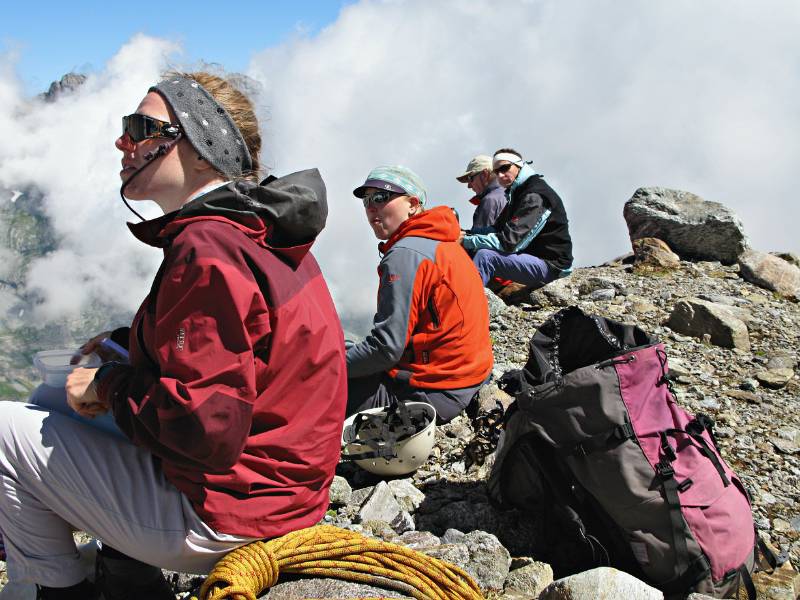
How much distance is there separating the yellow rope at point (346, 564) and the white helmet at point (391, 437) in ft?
8.16

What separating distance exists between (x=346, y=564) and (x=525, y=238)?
9195 millimetres

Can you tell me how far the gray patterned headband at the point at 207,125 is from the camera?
3203 mm

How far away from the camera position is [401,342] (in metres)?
6.27

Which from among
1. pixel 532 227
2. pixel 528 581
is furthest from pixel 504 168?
pixel 528 581

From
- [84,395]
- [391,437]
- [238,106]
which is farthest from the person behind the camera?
[391,437]

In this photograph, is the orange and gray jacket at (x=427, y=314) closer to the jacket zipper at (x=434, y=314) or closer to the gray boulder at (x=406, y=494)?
the jacket zipper at (x=434, y=314)

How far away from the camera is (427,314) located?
6496 mm

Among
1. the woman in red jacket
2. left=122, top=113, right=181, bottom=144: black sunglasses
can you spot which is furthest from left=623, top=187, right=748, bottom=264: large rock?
left=122, top=113, right=181, bottom=144: black sunglasses

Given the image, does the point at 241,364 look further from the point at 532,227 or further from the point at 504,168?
the point at 504,168

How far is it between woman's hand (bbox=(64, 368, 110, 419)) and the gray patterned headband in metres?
1.08

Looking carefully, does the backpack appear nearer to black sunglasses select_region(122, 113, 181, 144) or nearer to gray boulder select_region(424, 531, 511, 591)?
gray boulder select_region(424, 531, 511, 591)

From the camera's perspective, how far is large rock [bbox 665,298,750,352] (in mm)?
10181

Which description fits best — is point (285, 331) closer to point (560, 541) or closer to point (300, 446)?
point (300, 446)

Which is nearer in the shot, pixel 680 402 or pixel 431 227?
pixel 431 227
